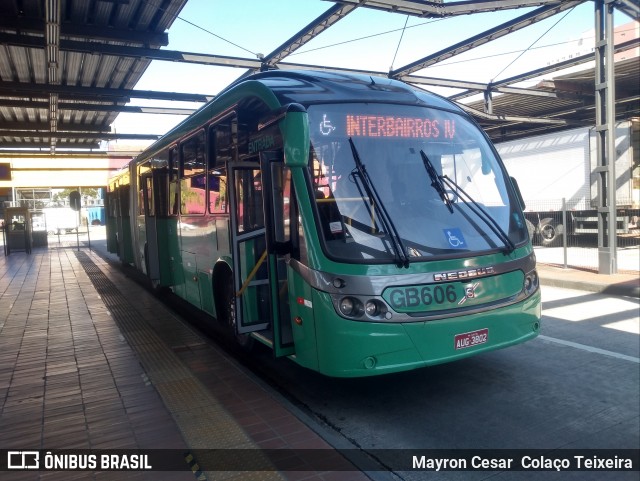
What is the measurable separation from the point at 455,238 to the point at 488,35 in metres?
9.12

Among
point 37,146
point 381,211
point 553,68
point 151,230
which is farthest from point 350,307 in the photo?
point 37,146

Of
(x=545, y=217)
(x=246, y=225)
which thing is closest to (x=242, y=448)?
(x=246, y=225)

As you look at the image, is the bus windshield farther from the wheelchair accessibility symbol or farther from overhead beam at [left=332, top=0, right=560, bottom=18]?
overhead beam at [left=332, top=0, right=560, bottom=18]

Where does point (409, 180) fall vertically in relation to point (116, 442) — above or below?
above

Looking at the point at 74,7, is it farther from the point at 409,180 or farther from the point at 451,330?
the point at 451,330

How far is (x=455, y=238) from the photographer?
4.86 meters

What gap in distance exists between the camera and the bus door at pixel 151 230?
980 cm

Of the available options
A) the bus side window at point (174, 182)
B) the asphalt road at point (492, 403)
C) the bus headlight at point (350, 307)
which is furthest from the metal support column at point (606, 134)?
the bus headlight at point (350, 307)

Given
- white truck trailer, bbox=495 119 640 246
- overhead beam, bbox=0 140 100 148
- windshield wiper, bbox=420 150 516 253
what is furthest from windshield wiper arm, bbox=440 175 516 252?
overhead beam, bbox=0 140 100 148

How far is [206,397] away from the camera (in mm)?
4973

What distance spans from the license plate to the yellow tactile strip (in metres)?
1.94

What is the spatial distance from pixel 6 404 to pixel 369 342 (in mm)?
3501

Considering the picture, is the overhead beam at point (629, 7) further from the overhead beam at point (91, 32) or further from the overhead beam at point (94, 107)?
the overhead beam at point (94, 107)

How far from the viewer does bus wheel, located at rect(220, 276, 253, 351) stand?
20.9 feet
